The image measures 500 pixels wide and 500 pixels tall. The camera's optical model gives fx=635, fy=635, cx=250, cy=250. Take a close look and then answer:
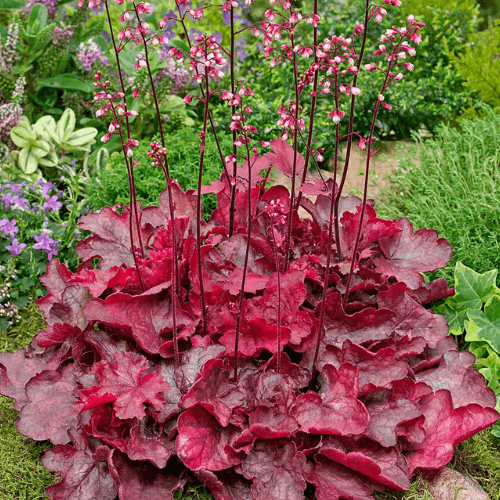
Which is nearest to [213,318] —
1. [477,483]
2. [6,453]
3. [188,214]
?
[188,214]

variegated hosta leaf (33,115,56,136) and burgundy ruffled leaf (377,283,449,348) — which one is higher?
burgundy ruffled leaf (377,283,449,348)

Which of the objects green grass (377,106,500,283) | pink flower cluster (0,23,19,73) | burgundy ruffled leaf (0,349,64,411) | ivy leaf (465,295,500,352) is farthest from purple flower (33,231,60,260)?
ivy leaf (465,295,500,352)

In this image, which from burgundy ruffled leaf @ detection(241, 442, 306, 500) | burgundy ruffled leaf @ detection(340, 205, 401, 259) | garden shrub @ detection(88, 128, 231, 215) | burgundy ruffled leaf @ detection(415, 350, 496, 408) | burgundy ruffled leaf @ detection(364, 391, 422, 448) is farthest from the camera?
garden shrub @ detection(88, 128, 231, 215)

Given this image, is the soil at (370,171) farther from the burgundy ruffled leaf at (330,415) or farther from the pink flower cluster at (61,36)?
the burgundy ruffled leaf at (330,415)

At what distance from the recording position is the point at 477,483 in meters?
2.21

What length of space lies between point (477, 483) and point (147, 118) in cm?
292

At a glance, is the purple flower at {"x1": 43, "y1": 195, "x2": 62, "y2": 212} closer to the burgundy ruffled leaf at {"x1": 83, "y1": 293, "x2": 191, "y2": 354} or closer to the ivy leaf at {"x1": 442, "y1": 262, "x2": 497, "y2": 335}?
the burgundy ruffled leaf at {"x1": 83, "y1": 293, "x2": 191, "y2": 354}

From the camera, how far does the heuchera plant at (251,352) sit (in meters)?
1.94

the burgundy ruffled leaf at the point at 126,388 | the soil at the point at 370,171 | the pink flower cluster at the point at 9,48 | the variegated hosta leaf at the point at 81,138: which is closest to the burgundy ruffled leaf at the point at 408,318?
the burgundy ruffled leaf at the point at 126,388

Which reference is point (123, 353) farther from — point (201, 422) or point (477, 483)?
point (477, 483)

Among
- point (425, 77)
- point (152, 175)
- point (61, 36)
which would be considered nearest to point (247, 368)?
point (152, 175)

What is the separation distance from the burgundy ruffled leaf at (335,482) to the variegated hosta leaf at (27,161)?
253 cm

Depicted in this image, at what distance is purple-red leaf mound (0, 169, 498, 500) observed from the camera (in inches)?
77.8

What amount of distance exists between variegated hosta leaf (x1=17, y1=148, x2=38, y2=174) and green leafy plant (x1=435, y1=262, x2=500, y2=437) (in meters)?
2.42
